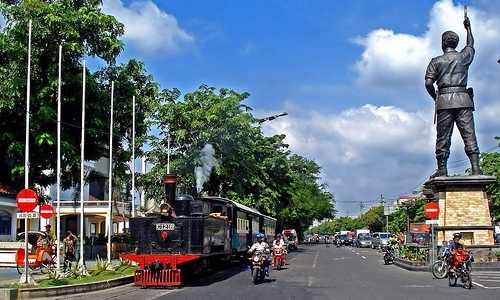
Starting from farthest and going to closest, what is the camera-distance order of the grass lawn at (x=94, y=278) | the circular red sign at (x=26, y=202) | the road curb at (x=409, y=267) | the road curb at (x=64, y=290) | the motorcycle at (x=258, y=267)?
the road curb at (x=409, y=267) → the motorcycle at (x=258, y=267) → the grass lawn at (x=94, y=278) → the circular red sign at (x=26, y=202) → the road curb at (x=64, y=290)

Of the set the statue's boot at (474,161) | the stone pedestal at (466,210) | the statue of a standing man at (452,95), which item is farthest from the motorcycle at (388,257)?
the statue's boot at (474,161)

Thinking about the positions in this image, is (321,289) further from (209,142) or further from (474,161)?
(209,142)

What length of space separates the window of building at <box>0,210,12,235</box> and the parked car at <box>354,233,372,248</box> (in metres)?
41.8

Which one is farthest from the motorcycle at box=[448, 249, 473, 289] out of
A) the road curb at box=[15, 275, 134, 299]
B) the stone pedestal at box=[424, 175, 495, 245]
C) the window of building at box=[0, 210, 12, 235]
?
the window of building at box=[0, 210, 12, 235]

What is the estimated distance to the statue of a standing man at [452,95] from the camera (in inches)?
1211

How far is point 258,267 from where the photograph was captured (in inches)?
824

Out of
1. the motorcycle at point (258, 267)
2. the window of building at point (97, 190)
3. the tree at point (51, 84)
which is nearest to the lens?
the motorcycle at point (258, 267)

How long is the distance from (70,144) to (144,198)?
44.3ft

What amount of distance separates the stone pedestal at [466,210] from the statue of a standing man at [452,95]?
1.02 meters

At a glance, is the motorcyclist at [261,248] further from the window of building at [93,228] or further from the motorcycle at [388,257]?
the window of building at [93,228]

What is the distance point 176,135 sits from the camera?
3947 centimetres

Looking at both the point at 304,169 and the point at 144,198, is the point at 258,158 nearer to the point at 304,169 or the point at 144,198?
the point at 144,198

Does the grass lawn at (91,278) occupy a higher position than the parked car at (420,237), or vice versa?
the parked car at (420,237)

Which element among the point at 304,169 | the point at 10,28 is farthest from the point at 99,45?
the point at 304,169
